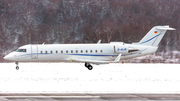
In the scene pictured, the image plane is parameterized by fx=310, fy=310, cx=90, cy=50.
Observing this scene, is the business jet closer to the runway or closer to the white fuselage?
the white fuselage

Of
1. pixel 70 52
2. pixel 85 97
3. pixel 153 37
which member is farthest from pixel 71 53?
pixel 85 97

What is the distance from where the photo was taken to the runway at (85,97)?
13.5 metres

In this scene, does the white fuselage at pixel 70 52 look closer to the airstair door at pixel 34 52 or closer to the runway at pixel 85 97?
the airstair door at pixel 34 52

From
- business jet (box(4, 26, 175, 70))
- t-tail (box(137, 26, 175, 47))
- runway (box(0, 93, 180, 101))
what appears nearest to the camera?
runway (box(0, 93, 180, 101))

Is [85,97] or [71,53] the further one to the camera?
[71,53]

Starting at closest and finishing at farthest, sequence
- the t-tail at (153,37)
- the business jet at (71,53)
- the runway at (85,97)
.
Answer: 1. the runway at (85,97)
2. the business jet at (71,53)
3. the t-tail at (153,37)

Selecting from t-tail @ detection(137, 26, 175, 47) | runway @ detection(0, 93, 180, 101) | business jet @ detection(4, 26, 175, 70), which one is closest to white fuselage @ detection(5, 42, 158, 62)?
business jet @ detection(4, 26, 175, 70)

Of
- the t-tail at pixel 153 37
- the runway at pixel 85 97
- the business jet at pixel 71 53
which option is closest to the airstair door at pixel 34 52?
the business jet at pixel 71 53

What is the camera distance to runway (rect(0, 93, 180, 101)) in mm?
13508

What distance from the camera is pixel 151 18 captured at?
7106 cm

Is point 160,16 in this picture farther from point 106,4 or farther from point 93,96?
point 93,96

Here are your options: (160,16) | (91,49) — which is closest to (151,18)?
(160,16)

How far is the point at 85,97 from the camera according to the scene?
14.0 meters

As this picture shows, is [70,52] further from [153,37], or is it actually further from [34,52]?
[153,37]
